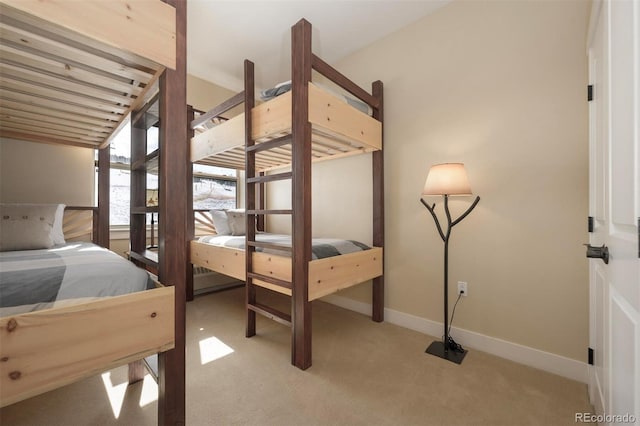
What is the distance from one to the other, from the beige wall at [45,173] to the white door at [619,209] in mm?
3825

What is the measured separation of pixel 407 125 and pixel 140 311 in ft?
7.88

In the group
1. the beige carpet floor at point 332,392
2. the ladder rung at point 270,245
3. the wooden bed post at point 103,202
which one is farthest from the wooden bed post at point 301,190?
the wooden bed post at point 103,202

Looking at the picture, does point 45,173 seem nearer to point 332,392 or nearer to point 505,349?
point 332,392

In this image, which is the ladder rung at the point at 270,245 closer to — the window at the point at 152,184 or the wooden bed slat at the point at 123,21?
the wooden bed slat at the point at 123,21

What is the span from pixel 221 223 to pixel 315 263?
1.81m

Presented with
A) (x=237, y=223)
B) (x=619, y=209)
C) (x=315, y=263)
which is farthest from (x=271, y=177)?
(x=619, y=209)

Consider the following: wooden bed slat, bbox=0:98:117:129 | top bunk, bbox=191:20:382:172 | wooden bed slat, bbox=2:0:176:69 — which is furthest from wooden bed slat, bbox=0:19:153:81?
top bunk, bbox=191:20:382:172

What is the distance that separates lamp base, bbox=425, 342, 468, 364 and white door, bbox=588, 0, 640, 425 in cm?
71

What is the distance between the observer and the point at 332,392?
1477 millimetres

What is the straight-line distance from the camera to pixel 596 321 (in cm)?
135

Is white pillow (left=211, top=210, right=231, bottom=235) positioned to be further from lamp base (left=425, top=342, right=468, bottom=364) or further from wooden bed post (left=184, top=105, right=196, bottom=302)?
lamp base (left=425, top=342, right=468, bottom=364)

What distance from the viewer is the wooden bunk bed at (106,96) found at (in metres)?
0.78

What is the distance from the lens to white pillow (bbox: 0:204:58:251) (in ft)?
5.16

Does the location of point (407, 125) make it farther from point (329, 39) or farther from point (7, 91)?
point (7, 91)
